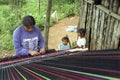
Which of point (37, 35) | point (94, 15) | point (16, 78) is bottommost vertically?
point (16, 78)

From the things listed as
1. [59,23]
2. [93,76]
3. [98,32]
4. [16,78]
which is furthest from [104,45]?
[59,23]

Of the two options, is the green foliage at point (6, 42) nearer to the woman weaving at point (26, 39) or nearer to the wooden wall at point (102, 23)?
the wooden wall at point (102, 23)

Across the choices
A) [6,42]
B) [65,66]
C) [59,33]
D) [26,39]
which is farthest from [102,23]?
[6,42]

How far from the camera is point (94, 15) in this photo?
6.40m

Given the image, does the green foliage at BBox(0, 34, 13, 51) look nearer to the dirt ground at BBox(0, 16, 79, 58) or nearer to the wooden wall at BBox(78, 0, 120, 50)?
the dirt ground at BBox(0, 16, 79, 58)

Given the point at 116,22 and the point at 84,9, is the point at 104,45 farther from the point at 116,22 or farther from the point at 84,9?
the point at 84,9

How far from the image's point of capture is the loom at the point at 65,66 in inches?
88.1

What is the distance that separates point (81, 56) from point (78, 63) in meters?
0.34

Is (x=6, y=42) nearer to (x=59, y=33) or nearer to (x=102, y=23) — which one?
(x=59, y=33)

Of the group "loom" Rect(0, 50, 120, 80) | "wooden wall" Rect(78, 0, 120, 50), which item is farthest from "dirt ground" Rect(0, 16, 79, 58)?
"loom" Rect(0, 50, 120, 80)

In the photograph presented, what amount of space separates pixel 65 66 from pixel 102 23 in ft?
10.6

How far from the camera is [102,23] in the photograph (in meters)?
5.82

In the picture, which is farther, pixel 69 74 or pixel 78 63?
pixel 78 63

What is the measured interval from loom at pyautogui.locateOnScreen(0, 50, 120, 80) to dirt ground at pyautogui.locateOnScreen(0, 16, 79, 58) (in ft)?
26.3
